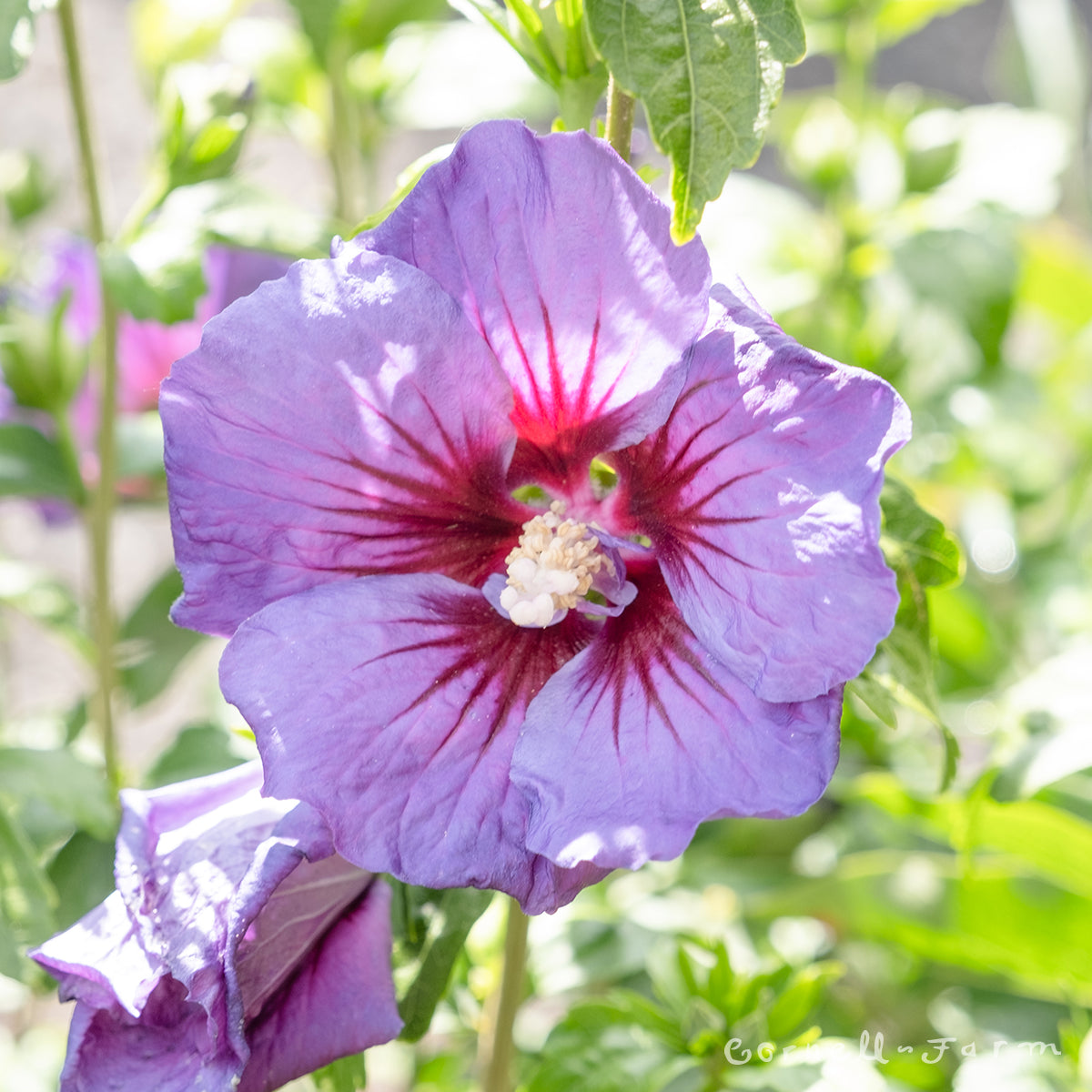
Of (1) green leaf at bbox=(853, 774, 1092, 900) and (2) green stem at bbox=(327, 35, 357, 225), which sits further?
(2) green stem at bbox=(327, 35, 357, 225)

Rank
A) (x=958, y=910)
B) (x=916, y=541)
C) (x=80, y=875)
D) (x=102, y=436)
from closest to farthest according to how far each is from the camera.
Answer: (x=916, y=541) → (x=80, y=875) → (x=102, y=436) → (x=958, y=910)

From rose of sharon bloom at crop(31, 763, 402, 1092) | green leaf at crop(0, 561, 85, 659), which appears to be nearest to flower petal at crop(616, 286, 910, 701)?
rose of sharon bloom at crop(31, 763, 402, 1092)

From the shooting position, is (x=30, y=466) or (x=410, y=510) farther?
(x=30, y=466)

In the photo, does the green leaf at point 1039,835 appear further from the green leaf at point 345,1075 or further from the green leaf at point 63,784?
the green leaf at point 63,784

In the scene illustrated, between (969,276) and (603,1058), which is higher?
(969,276)

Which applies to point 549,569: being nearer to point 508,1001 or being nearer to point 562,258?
point 562,258

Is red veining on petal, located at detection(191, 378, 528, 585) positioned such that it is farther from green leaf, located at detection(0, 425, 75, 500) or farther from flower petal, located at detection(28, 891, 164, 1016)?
green leaf, located at detection(0, 425, 75, 500)

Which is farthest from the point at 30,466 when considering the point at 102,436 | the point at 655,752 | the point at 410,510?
the point at 655,752

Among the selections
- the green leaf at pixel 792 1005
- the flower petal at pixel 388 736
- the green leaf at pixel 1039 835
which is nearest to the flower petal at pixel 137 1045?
the flower petal at pixel 388 736
